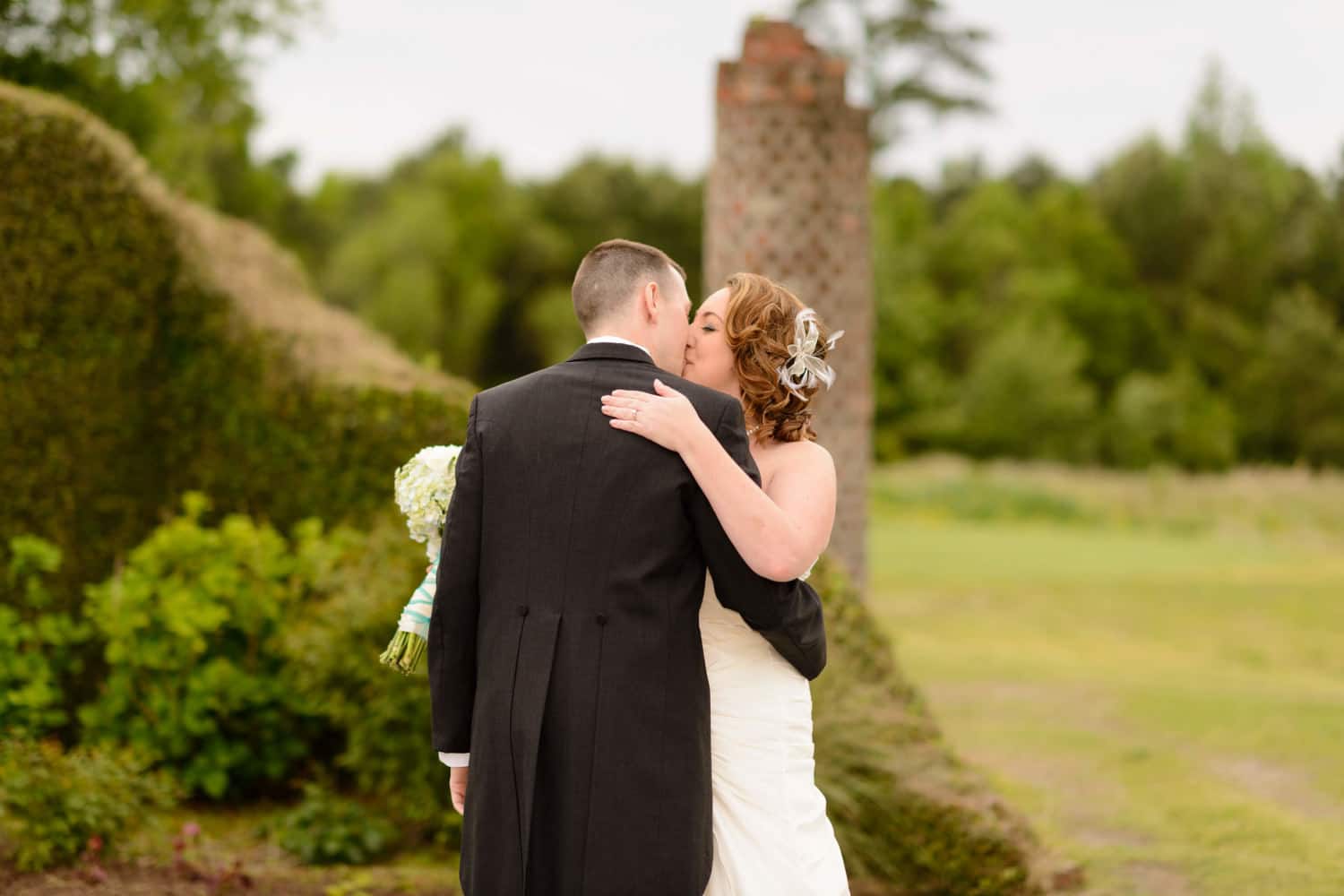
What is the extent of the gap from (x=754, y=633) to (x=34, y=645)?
4563mm

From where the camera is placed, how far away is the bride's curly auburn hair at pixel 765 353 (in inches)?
147

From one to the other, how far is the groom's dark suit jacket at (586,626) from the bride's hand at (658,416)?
0.13ft

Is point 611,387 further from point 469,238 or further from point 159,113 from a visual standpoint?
point 469,238

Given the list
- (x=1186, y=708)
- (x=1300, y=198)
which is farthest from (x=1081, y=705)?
(x=1300, y=198)

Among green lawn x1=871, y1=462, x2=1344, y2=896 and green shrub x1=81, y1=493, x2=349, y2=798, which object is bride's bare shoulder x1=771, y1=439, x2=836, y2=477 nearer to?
green lawn x1=871, y1=462, x2=1344, y2=896

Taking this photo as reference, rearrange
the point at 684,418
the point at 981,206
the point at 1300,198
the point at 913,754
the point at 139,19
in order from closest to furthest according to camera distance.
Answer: the point at 684,418, the point at 913,754, the point at 139,19, the point at 1300,198, the point at 981,206

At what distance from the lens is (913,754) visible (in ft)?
20.0

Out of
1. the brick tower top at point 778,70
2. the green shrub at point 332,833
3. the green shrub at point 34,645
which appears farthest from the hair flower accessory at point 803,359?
the brick tower top at point 778,70

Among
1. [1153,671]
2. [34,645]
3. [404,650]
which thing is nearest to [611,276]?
[404,650]

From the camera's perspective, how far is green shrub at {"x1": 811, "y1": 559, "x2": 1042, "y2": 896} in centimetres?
567

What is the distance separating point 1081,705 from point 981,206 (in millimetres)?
52793

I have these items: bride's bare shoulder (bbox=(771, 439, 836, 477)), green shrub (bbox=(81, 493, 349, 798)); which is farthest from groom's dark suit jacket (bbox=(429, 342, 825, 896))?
green shrub (bbox=(81, 493, 349, 798))

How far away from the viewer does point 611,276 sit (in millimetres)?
3426

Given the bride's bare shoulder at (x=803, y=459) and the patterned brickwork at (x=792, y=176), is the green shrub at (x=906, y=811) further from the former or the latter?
the patterned brickwork at (x=792, y=176)
